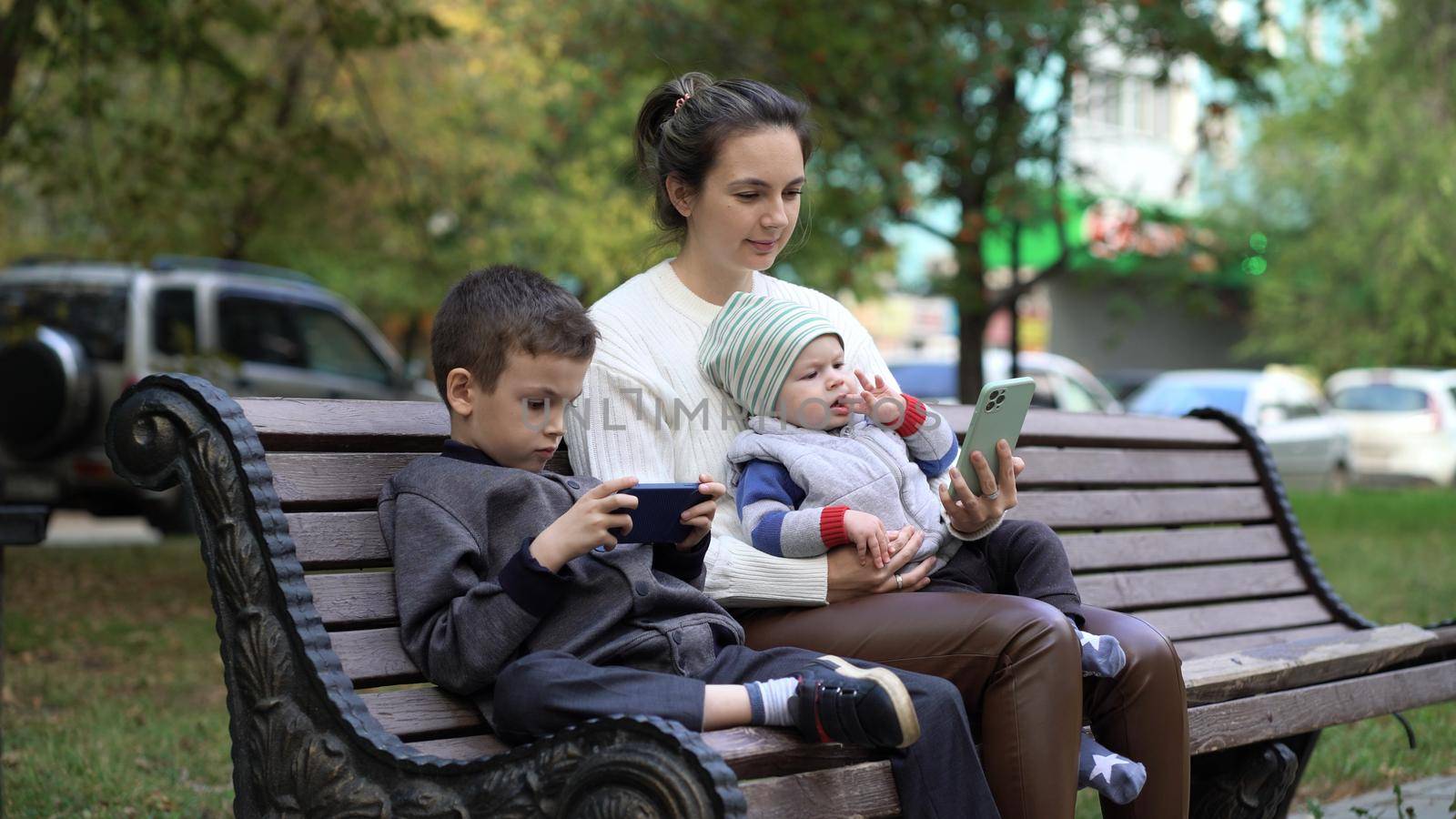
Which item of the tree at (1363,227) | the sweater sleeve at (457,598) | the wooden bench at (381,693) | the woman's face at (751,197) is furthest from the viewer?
the tree at (1363,227)

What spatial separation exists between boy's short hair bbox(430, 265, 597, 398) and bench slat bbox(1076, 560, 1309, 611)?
6.31 feet

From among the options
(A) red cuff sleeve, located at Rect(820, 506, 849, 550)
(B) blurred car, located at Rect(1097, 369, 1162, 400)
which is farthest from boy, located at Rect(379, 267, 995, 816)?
(B) blurred car, located at Rect(1097, 369, 1162, 400)

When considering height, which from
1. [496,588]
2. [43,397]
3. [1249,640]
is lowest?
[43,397]

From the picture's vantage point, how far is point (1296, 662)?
3.67 metres

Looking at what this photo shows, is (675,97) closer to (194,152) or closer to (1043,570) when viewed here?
(1043,570)

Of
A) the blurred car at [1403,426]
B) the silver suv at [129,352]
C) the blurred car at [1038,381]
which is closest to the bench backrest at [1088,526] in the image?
the silver suv at [129,352]

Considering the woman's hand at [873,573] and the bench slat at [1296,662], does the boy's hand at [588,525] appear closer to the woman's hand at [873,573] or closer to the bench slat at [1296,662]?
the woman's hand at [873,573]

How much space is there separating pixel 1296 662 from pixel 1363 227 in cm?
2739

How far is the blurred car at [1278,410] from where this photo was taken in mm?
19172

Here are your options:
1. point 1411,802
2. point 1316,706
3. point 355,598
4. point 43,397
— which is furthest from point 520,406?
point 43,397

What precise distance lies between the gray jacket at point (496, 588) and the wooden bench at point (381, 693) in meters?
0.11

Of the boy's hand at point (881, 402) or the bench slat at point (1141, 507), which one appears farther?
the bench slat at point (1141, 507)

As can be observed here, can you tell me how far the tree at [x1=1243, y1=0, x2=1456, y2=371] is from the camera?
2570cm

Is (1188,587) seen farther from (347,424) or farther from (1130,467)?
(347,424)
